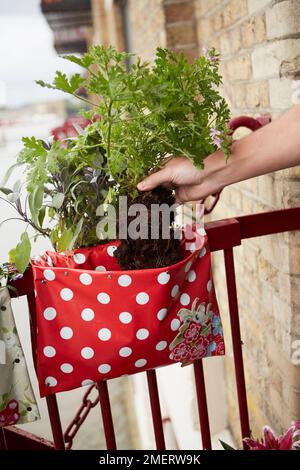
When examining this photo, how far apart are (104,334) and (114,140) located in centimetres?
40

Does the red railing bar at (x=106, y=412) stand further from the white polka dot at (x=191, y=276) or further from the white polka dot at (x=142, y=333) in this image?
the white polka dot at (x=191, y=276)

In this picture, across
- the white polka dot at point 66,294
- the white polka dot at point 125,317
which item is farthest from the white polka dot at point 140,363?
the white polka dot at point 66,294

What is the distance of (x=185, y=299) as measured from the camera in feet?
3.51

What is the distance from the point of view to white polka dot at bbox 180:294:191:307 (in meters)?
1.07

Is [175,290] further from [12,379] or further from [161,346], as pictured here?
[12,379]

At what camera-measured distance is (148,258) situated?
3.30 ft

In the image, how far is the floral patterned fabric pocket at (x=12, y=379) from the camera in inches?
39.8

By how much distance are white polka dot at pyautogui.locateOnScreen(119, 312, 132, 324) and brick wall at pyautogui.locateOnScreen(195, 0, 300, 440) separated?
0.50 metres

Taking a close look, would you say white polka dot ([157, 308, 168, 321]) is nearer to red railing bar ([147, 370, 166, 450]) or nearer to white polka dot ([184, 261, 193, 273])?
white polka dot ([184, 261, 193, 273])

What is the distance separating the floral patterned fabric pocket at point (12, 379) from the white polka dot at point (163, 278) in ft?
1.01

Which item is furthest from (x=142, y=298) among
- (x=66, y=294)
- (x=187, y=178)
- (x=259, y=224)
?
(x=259, y=224)

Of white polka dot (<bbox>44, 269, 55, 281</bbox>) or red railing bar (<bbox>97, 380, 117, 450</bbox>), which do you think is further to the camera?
red railing bar (<bbox>97, 380, 117, 450</bbox>)

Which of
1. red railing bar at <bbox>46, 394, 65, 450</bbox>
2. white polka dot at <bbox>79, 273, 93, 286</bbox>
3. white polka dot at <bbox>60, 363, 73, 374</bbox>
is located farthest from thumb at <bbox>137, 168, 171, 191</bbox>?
red railing bar at <bbox>46, 394, 65, 450</bbox>
